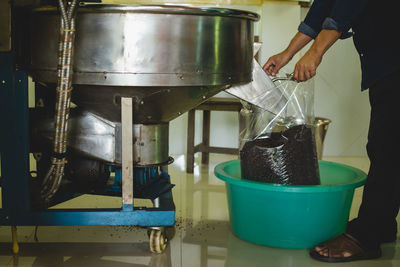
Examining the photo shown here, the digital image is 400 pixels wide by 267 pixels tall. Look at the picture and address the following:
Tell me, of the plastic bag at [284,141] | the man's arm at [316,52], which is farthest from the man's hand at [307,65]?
the plastic bag at [284,141]

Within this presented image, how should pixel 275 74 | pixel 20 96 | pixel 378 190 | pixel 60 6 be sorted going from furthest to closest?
pixel 275 74, pixel 378 190, pixel 20 96, pixel 60 6

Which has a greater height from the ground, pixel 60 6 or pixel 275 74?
pixel 60 6

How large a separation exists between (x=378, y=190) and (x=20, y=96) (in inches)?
47.7

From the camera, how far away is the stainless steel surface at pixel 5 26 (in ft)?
4.91

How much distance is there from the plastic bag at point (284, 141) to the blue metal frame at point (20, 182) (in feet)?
1.17

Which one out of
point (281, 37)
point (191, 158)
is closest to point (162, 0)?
point (281, 37)

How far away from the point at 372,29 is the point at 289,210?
665 mm

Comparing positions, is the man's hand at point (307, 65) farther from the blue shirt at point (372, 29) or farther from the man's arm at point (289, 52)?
the man's arm at point (289, 52)

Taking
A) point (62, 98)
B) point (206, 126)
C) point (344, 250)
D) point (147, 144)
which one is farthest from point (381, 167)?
point (206, 126)

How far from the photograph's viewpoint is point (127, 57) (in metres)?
1.44

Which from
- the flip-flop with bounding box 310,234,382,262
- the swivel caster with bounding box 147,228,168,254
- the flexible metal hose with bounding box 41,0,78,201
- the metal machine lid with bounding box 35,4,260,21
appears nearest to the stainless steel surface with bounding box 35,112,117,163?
the flexible metal hose with bounding box 41,0,78,201

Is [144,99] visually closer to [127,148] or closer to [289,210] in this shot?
[127,148]

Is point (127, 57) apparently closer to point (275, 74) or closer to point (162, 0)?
point (275, 74)

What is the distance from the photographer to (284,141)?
172 centimetres
